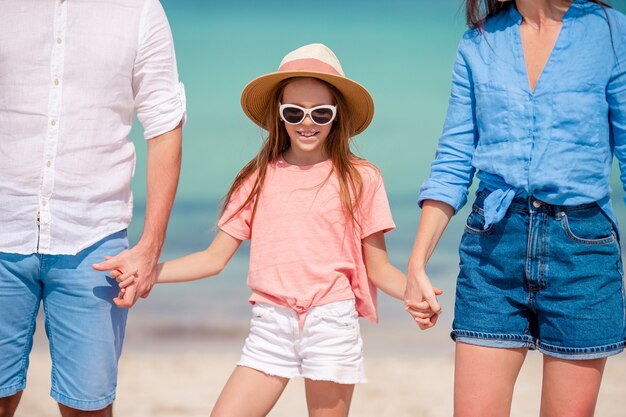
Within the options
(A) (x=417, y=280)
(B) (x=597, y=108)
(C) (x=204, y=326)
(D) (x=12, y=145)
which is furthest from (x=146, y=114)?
(C) (x=204, y=326)

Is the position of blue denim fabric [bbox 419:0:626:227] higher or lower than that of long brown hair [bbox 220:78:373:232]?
higher

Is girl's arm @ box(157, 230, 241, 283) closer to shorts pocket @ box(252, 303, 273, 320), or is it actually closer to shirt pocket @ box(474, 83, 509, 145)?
shorts pocket @ box(252, 303, 273, 320)

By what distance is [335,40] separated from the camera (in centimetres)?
1673

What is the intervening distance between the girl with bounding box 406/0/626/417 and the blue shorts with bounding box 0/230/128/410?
1089mm

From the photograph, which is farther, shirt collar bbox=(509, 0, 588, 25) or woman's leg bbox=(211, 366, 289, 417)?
woman's leg bbox=(211, 366, 289, 417)

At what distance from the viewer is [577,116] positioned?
2.72 m

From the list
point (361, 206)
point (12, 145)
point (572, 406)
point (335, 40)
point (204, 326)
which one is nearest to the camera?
point (572, 406)

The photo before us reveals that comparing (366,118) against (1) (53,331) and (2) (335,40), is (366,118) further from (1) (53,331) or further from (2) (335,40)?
(2) (335,40)

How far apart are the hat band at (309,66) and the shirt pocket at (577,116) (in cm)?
90

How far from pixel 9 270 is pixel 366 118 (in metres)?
1.35

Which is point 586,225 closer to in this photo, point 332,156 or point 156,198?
point 332,156

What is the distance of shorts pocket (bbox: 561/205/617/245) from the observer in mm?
2713

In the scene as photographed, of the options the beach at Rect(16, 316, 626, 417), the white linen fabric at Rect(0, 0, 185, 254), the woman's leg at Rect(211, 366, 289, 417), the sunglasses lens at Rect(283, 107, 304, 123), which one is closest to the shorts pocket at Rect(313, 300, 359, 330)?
the woman's leg at Rect(211, 366, 289, 417)

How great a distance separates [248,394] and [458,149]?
1.03 metres
